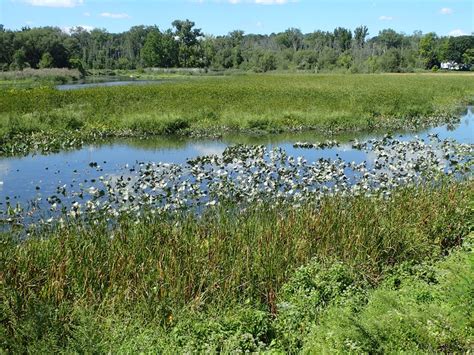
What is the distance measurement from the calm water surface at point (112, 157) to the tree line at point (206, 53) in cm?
7976

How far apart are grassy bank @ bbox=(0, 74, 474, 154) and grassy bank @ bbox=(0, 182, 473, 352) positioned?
13487 mm

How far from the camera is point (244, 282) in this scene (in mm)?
6902

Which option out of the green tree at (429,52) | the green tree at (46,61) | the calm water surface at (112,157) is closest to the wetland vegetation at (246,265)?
the calm water surface at (112,157)

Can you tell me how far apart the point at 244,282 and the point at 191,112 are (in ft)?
66.8

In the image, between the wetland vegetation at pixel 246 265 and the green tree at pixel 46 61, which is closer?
the wetland vegetation at pixel 246 265

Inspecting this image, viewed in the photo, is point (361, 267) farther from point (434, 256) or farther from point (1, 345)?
point (1, 345)

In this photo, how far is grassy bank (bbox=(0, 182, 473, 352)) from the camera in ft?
17.4

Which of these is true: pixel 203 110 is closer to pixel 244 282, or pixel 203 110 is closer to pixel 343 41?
pixel 244 282

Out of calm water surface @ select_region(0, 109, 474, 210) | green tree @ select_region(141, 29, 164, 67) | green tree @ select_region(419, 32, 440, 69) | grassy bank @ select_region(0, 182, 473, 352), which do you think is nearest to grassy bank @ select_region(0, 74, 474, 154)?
calm water surface @ select_region(0, 109, 474, 210)

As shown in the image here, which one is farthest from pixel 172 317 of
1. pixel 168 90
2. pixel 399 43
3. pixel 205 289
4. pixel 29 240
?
pixel 399 43

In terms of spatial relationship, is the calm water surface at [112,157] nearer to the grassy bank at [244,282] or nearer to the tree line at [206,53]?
the grassy bank at [244,282]

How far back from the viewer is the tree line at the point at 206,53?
102 meters

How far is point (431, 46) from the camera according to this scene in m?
126

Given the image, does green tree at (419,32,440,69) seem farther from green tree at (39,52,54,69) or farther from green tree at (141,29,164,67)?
green tree at (39,52,54,69)
